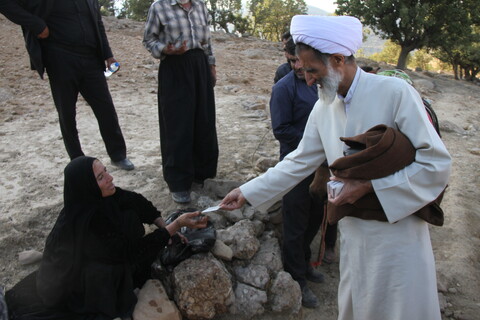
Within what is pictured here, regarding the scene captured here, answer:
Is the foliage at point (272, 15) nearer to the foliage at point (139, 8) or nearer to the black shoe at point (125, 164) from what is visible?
the foliage at point (139, 8)

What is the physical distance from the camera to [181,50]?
10.7 feet

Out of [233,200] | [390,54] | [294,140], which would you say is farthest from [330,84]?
[390,54]

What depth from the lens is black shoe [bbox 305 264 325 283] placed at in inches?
133

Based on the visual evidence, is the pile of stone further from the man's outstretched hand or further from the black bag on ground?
the man's outstretched hand

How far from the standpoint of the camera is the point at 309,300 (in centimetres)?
308

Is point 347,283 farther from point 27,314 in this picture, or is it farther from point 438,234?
point 438,234

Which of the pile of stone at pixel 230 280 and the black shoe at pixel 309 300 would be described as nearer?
the pile of stone at pixel 230 280

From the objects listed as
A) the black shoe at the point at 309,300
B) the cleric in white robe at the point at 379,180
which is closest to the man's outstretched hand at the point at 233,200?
the cleric in white robe at the point at 379,180

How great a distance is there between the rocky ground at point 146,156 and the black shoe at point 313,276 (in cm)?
7

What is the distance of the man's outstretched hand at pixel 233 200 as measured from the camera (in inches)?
88.6

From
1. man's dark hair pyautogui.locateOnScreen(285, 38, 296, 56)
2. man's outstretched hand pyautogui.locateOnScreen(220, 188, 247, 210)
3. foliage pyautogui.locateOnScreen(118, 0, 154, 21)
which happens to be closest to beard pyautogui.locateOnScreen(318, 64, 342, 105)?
man's outstretched hand pyautogui.locateOnScreen(220, 188, 247, 210)

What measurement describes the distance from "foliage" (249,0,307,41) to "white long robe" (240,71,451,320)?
94.8 ft

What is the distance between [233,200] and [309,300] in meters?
1.31

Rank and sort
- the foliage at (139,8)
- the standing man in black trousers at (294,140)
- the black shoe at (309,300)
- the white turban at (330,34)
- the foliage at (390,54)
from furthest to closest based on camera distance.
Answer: the foliage at (390,54), the foliage at (139,8), the black shoe at (309,300), the standing man in black trousers at (294,140), the white turban at (330,34)
